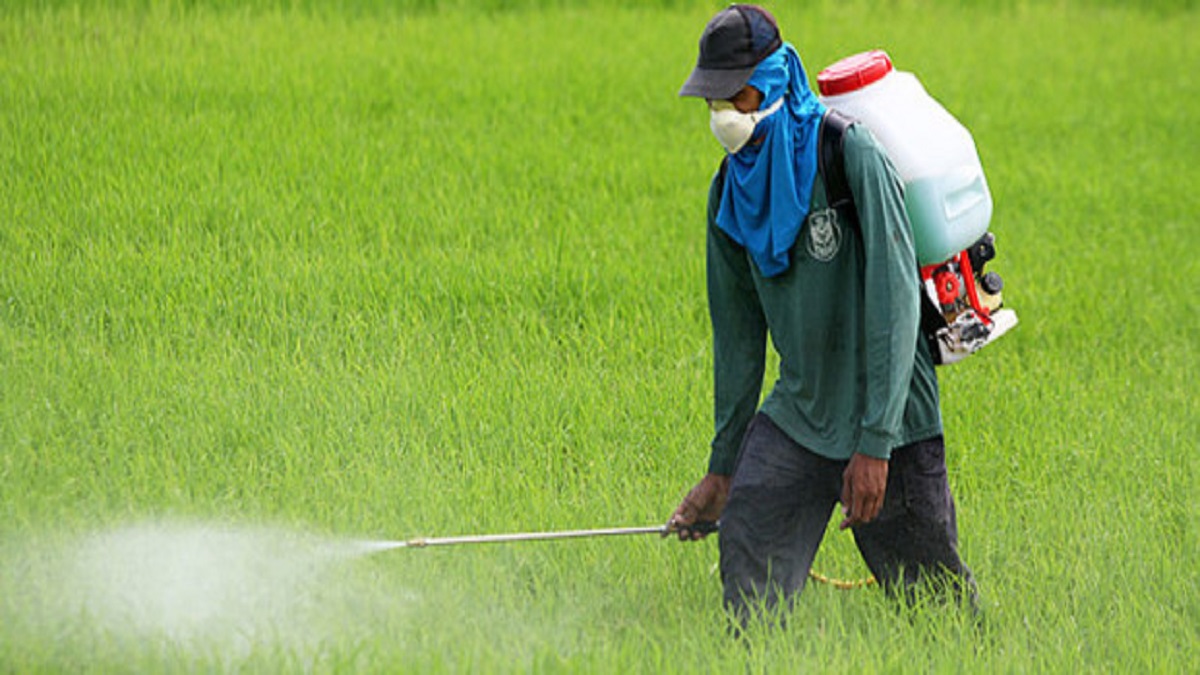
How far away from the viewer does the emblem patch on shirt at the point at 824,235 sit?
420cm

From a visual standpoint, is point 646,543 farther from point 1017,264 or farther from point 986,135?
point 986,135

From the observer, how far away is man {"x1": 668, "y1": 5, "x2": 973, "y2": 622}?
4.14 metres

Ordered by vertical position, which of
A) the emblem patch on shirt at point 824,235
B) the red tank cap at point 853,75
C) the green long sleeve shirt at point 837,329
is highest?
the red tank cap at point 853,75

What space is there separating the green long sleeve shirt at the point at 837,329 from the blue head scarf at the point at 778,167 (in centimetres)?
6

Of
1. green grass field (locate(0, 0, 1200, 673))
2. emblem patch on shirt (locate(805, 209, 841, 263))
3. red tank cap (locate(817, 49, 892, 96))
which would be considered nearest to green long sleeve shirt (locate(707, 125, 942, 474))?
emblem patch on shirt (locate(805, 209, 841, 263))

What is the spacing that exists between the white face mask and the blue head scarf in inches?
0.6

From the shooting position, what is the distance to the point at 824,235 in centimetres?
420

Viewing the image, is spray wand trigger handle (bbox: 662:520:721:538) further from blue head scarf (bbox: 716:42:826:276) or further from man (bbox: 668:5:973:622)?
blue head scarf (bbox: 716:42:826:276)

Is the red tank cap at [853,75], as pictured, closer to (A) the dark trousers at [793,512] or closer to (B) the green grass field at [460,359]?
(A) the dark trousers at [793,512]

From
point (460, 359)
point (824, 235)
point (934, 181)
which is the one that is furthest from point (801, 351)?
point (460, 359)

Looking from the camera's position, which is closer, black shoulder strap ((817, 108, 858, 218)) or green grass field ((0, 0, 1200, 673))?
black shoulder strap ((817, 108, 858, 218))

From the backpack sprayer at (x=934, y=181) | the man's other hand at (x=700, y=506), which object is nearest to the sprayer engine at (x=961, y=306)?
the backpack sprayer at (x=934, y=181)

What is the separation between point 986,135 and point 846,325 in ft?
24.0

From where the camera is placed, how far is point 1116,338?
26.0ft
